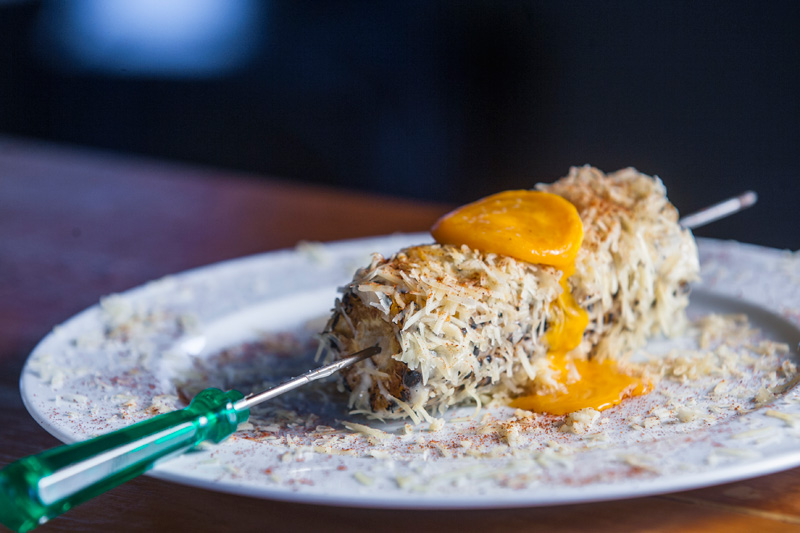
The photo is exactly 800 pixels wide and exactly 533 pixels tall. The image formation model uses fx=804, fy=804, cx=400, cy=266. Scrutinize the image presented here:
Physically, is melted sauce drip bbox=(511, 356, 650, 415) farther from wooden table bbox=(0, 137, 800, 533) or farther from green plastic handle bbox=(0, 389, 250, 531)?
green plastic handle bbox=(0, 389, 250, 531)

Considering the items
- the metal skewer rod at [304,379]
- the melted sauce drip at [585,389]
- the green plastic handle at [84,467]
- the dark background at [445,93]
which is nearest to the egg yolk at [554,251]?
the melted sauce drip at [585,389]

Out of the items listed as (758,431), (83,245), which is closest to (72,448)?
(758,431)

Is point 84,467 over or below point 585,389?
below

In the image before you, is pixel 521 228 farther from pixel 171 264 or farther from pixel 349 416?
pixel 171 264

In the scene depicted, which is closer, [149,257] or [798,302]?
[798,302]

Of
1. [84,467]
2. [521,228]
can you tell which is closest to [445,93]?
[521,228]

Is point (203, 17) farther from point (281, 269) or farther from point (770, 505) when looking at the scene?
point (770, 505)
